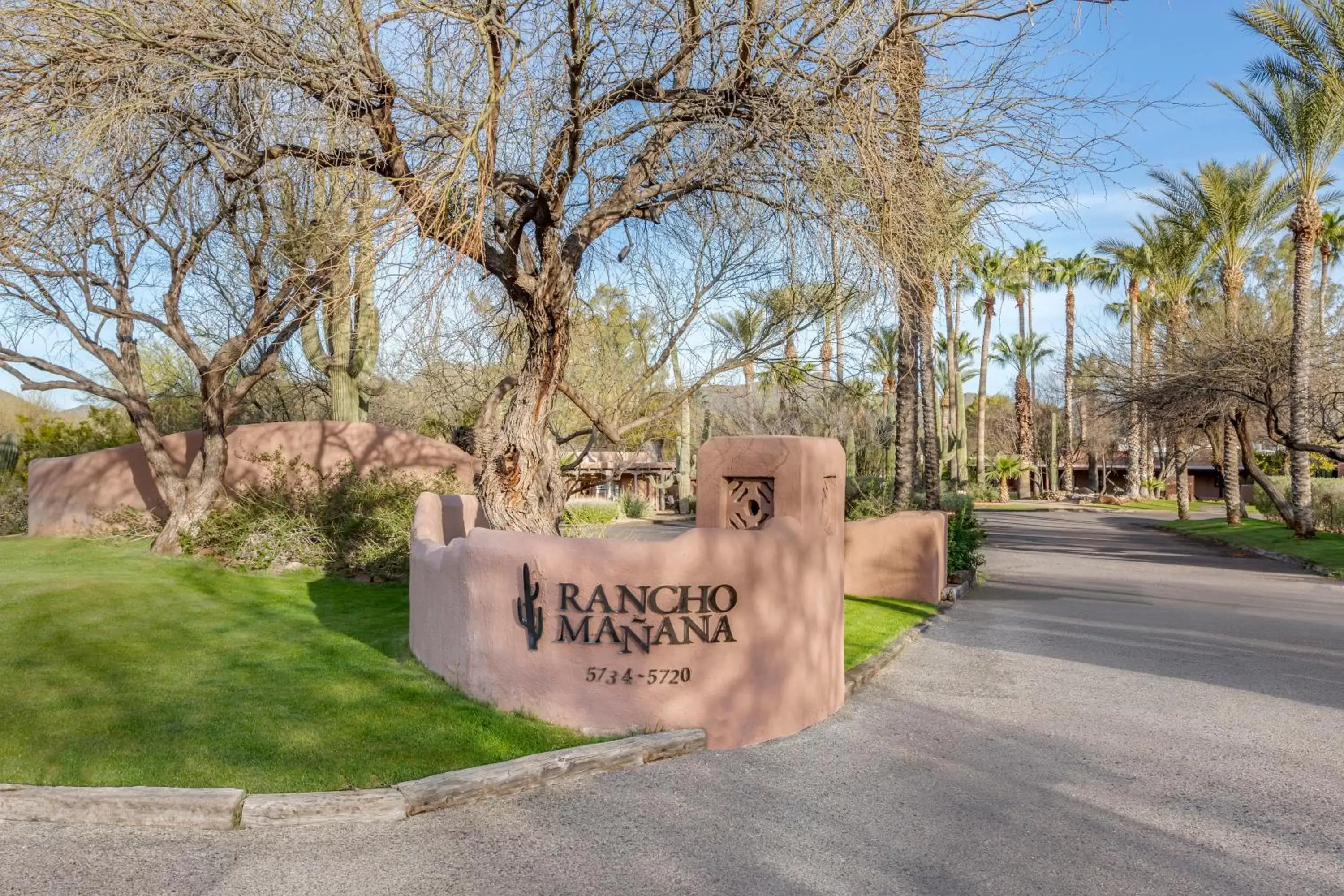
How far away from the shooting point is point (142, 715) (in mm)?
6391

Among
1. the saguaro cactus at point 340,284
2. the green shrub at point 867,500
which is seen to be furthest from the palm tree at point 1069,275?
the saguaro cactus at point 340,284

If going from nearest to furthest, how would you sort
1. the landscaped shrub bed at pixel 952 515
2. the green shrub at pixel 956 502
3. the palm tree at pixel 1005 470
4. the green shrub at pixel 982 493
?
the landscaped shrub bed at pixel 952 515
the green shrub at pixel 956 502
the green shrub at pixel 982 493
the palm tree at pixel 1005 470

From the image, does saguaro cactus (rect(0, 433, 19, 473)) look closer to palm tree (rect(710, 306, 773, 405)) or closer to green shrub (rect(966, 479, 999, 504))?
palm tree (rect(710, 306, 773, 405))

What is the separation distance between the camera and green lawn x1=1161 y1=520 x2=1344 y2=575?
20841 millimetres

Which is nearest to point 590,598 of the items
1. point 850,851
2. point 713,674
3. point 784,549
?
point 713,674

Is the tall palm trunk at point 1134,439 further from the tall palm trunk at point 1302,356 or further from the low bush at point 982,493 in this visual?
the low bush at point 982,493

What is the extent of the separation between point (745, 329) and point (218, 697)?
29.4ft

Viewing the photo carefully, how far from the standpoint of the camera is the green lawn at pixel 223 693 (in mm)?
5523

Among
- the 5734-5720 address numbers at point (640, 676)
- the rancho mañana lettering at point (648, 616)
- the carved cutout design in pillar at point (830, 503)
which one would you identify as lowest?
the 5734-5720 address numbers at point (640, 676)

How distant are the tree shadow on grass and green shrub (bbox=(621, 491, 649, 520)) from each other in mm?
Answer: 22248

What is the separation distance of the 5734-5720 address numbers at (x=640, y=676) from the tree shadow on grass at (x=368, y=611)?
2.85 meters

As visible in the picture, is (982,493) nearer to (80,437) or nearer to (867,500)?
(867,500)

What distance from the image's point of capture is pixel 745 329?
1397cm

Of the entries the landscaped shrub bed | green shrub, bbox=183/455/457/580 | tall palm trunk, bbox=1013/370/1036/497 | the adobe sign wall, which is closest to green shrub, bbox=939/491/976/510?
the landscaped shrub bed
